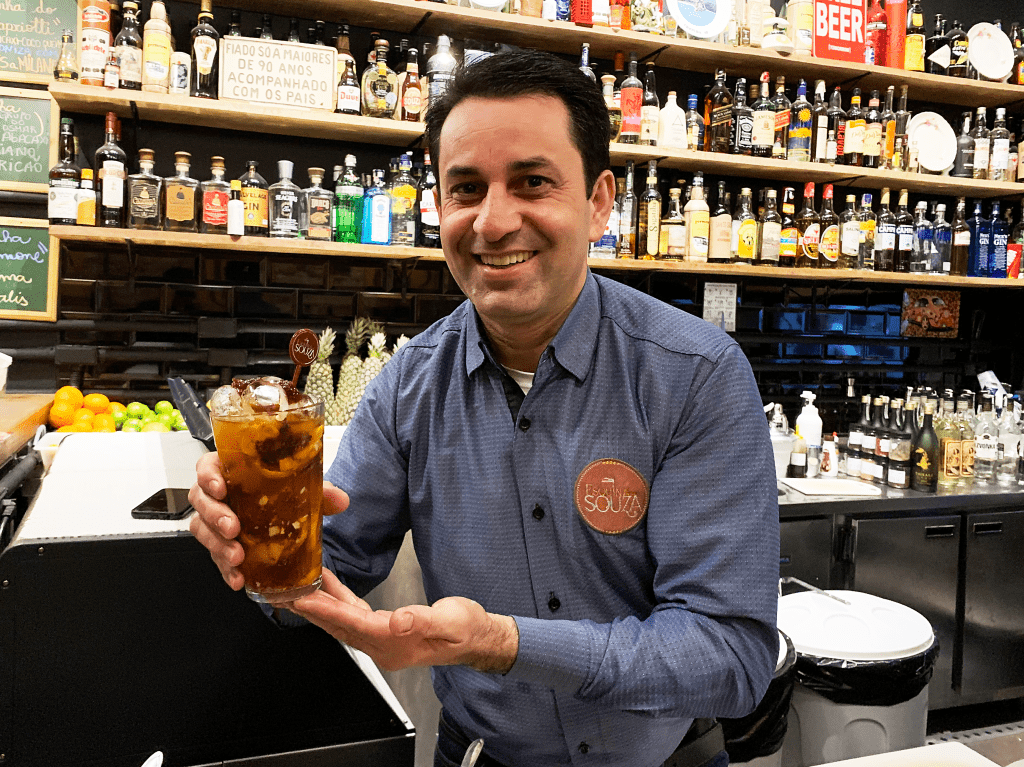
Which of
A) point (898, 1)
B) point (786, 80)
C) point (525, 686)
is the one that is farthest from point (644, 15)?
point (525, 686)

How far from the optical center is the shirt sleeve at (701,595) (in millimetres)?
866

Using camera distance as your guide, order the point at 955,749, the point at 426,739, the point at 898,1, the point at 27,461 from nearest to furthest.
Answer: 1. the point at 955,749
2. the point at 27,461
3. the point at 426,739
4. the point at 898,1

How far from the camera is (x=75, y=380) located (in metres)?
2.69

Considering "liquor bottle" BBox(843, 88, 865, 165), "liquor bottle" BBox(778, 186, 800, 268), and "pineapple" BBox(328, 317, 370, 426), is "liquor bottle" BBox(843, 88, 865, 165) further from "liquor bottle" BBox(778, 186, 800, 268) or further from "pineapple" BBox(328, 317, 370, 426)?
"pineapple" BBox(328, 317, 370, 426)

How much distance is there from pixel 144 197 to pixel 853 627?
248 centimetres

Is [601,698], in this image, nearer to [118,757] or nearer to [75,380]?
[118,757]

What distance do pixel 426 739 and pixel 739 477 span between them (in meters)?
1.32

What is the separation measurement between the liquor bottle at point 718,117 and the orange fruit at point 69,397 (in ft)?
8.38

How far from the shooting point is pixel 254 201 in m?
2.59

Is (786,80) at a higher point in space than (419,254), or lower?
higher

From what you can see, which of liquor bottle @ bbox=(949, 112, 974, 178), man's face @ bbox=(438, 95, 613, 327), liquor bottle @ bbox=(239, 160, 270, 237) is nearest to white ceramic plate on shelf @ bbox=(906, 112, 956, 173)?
liquor bottle @ bbox=(949, 112, 974, 178)

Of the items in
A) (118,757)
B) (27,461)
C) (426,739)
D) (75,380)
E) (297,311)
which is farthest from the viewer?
(297,311)

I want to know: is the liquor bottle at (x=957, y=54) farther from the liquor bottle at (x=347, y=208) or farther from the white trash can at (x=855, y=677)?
the liquor bottle at (x=347, y=208)

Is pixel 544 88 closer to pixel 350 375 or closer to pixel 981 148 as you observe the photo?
pixel 350 375
